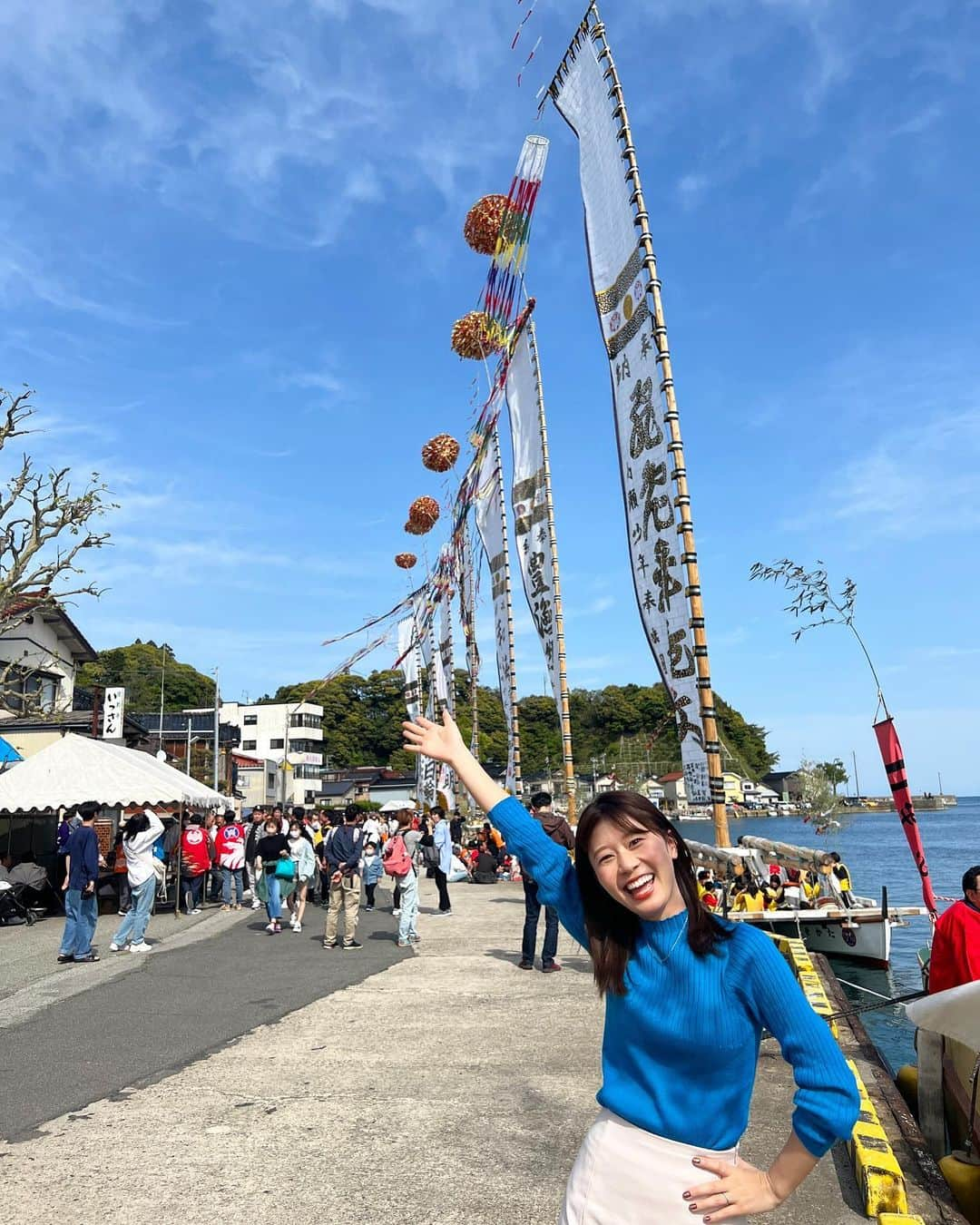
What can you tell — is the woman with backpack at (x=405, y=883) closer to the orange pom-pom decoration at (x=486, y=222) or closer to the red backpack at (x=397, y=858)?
the red backpack at (x=397, y=858)

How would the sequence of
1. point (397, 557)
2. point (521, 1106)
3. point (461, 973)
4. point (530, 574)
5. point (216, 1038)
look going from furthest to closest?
point (397, 557) < point (530, 574) < point (461, 973) < point (216, 1038) < point (521, 1106)

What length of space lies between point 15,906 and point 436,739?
48.5ft

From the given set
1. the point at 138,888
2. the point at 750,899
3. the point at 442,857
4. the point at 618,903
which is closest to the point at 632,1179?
the point at 618,903

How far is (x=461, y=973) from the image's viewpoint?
10.3 m

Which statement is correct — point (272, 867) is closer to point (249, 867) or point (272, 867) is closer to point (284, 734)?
point (249, 867)

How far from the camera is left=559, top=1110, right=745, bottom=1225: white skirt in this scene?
6.56 ft

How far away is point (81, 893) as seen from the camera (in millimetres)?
11070

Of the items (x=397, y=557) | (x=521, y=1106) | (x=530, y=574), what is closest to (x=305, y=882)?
(x=530, y=574)

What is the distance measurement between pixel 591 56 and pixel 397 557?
126 feet

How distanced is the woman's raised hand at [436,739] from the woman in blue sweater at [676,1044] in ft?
2.01

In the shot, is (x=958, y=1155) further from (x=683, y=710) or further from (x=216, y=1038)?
(x=683, y=710)

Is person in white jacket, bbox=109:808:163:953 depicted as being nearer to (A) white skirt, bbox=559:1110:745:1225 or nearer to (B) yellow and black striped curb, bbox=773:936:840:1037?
(B) yellow and black striped curb, bbox=773:936:840:1037

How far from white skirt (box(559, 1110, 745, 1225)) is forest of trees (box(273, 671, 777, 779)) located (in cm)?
8309

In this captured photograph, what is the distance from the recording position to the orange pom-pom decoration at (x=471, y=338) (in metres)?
24.1
